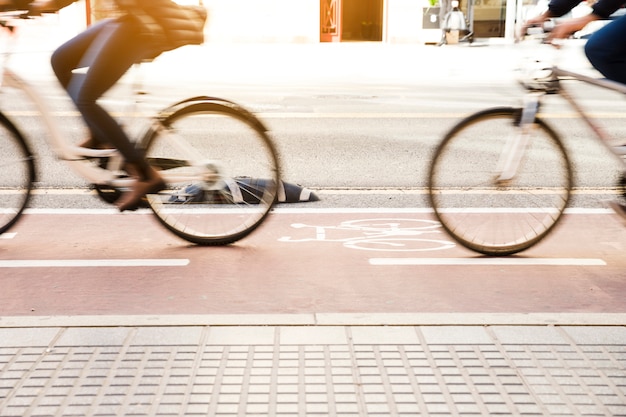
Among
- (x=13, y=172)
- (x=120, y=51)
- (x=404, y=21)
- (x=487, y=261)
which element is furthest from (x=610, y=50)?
(x=404, y=21)

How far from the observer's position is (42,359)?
314 centimetres

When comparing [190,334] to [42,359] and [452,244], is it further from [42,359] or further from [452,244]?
[452,244]

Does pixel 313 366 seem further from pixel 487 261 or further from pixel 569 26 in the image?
pixel 569 26

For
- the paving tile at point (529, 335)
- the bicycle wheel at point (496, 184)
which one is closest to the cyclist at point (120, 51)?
the bicycle wheel at point (496, 184)

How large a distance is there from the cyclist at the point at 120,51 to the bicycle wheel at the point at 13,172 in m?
0.55

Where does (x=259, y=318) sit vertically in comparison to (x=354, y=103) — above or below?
above

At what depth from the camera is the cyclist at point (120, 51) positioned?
4090mm

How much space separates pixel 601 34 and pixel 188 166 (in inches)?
89.5

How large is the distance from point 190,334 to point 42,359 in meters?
0.59

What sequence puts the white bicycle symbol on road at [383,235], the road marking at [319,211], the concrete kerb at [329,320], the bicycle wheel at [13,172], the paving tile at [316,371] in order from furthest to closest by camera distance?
the road marking at [319,211] → the white bicycle symbol on road at [383,235] → the bicycle wheel at [13,172] → the concrete kerb at [329,320] → the paving tile at [316,371]

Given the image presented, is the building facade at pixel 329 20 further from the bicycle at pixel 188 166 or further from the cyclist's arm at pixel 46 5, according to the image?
the cyclist's arm at pixel 46 5

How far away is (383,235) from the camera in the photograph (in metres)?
5.00

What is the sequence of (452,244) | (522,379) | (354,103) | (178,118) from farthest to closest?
(354,103), (452,244), (178,118), (522,379)

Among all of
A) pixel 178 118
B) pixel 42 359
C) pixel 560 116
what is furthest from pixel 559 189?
pixel 560 116
